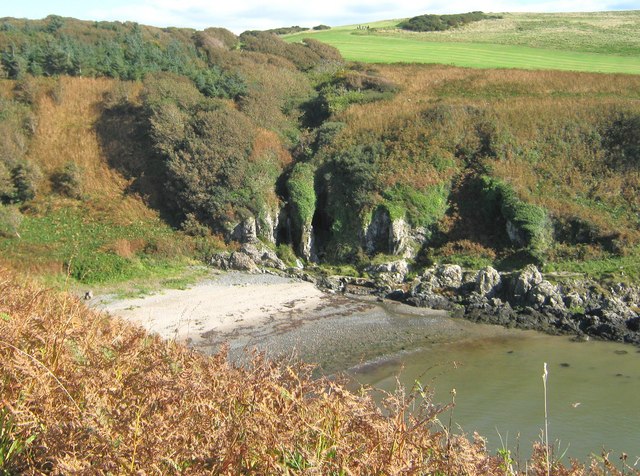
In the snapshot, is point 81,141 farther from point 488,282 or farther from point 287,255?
point 488,282

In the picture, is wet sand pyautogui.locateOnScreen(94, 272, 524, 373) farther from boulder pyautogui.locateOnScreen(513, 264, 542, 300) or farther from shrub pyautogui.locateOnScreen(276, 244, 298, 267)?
shrub pyautogui.locateOnScreen(276, 244, 298, 267)

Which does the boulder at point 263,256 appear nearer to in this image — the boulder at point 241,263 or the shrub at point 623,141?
the boulder at point 241,263

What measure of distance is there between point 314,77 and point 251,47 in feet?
28.3

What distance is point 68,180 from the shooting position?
3130 cm

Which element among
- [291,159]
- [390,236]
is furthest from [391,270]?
[291,159]

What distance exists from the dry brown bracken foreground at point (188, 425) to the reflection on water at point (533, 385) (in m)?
7.01

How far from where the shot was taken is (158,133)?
33.3 meters

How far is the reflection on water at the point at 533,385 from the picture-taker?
1356cm

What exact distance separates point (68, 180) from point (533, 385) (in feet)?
84.3

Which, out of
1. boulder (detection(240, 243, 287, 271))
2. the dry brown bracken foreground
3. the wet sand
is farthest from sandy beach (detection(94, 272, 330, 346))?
the dry brown bracken foreground

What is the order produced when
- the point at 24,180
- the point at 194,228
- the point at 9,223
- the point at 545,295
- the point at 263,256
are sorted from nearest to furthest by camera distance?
the point at 545,295 → the point at 9,223 → the point at 263,256 → the point at 194,228 → the point at 24,180

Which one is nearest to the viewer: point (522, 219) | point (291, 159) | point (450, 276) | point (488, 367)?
point (488, 367)

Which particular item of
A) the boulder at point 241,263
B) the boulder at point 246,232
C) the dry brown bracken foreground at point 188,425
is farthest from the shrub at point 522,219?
the dry brown bracken foreground at point 188,425

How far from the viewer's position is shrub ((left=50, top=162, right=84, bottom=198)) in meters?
30.9
